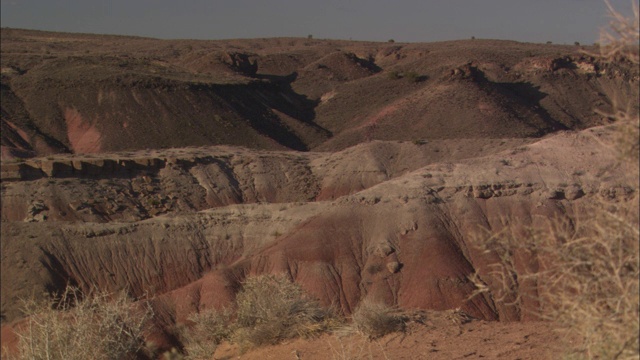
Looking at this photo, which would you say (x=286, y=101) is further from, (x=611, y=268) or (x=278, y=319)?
(x=611, y=268)

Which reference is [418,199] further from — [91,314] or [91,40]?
[91,40]

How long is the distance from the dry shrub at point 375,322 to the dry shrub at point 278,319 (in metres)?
1.07

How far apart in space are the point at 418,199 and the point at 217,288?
9.02m

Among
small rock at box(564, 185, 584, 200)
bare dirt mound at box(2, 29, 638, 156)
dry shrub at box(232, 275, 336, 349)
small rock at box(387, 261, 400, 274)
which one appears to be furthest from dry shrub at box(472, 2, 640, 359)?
bare dirt mound at box(2, 29, 638, 156)

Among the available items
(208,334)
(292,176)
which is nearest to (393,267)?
(208,334)

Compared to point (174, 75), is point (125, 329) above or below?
below

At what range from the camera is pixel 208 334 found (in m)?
20.5

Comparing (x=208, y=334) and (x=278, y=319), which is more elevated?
(x=278, y=319)

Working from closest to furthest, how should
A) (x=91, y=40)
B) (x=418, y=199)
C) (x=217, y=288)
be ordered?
(x=217, y=288) < (x=418, y=199) < (x=91, y=40)

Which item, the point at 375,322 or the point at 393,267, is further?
the point at 393,267

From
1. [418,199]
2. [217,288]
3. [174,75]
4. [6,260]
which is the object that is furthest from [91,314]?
[174,75]

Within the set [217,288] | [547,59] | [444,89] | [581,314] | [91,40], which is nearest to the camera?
[581,314]

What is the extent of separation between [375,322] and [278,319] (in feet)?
7.28

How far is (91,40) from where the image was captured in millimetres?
143250
